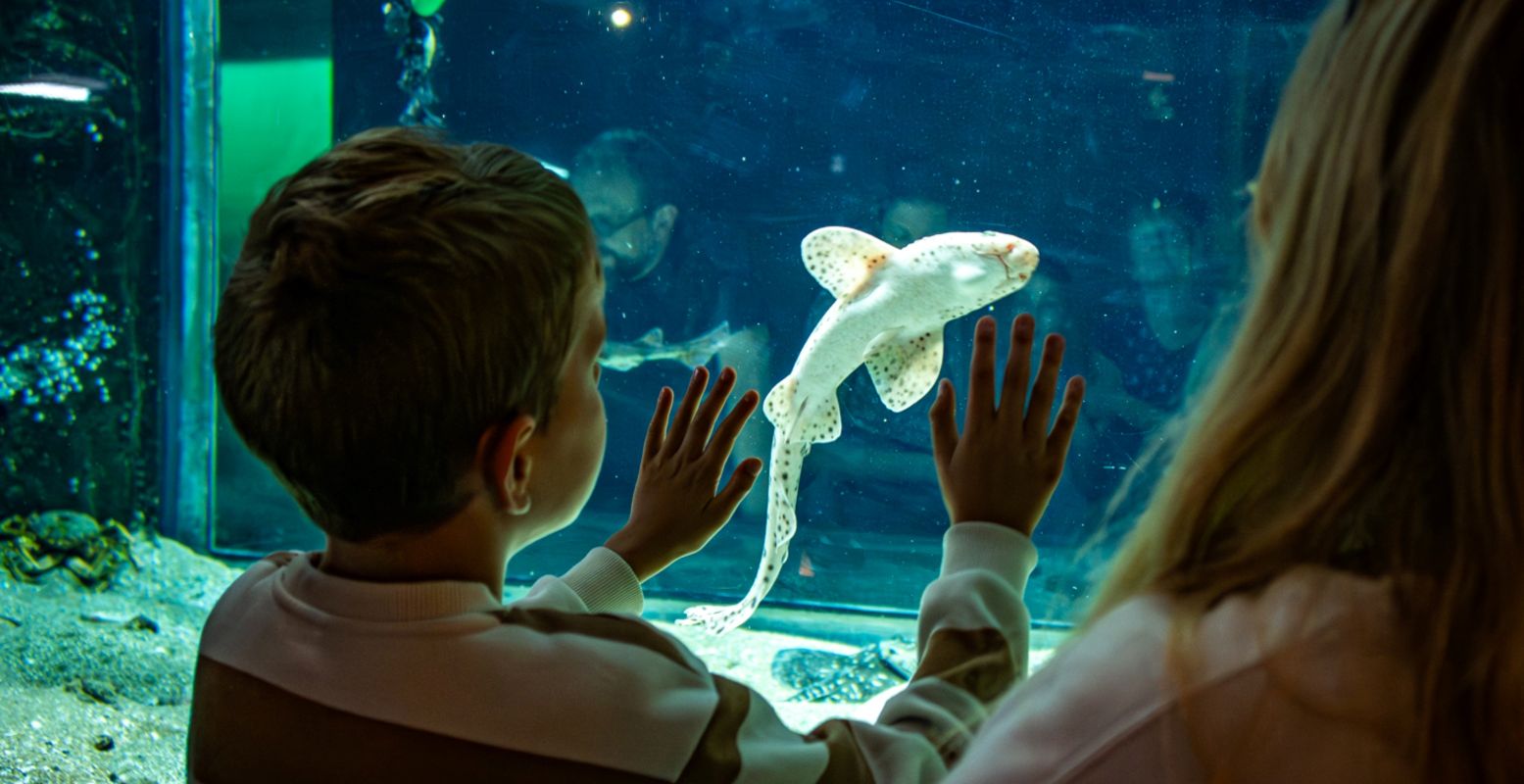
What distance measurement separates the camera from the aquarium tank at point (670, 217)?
19.0ft

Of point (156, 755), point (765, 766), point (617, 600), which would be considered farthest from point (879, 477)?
point (765, 766)

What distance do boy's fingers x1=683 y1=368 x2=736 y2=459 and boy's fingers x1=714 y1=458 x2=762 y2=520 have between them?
0.34 feet

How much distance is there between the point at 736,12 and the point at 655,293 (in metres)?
1.85

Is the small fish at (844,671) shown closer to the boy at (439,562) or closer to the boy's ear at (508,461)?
the boy at (439,562)

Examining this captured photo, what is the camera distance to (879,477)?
6168 mm

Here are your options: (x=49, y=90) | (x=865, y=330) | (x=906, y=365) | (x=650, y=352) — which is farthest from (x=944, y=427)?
(x=49, y=90)

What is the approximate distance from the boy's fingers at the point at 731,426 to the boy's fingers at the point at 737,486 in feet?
0.15

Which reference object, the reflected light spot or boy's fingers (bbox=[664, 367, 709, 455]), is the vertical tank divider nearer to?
the reflected light spot

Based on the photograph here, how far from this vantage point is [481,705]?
1.33 m

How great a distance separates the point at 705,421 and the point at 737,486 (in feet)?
0.51

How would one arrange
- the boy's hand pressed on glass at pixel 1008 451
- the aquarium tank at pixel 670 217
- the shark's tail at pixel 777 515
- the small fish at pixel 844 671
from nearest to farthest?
the boy's hand pressed on glass at pixel 1008 451 < the shark's tail at pixel 777 515 < the small fish at pixel 844 671 < the aquarium tank at pixel 670 217

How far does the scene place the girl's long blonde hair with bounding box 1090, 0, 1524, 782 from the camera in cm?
91

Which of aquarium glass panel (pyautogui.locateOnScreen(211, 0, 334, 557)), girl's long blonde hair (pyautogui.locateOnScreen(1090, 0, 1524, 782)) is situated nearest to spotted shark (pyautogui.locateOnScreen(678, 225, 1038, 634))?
girl's long blonde hair (pyautogui.locateOnScreen(1090, 0, 1524, 782))

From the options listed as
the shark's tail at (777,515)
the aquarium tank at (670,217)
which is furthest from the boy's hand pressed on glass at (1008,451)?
the aquarium tank at (670,217)
